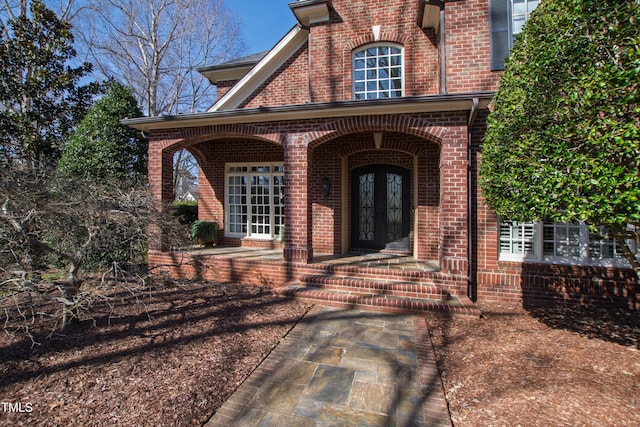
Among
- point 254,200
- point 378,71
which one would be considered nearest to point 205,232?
point 254,200

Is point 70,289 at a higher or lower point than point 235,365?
higher

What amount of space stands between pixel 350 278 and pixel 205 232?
5053 millimetres

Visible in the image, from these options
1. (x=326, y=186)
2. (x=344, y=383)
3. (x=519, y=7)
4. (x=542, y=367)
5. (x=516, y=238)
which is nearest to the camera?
(x=344, y=383)

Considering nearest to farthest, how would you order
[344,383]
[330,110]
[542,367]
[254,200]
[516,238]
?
[344,383], [542,367], [516,238], [330,110], [254,200]

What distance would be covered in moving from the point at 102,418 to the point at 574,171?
16.5 feet

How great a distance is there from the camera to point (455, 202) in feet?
18.0

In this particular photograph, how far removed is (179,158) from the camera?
19.0 m

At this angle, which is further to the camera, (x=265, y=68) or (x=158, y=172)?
(x=265, y=68)

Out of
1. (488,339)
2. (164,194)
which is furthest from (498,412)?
(164,194)

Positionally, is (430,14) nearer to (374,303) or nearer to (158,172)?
(374,303)

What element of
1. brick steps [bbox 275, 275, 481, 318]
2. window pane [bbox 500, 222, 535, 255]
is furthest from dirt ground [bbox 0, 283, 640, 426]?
window pane [bbox 500, 222, 535, 255]

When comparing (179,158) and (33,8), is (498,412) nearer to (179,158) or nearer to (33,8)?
(33,8)

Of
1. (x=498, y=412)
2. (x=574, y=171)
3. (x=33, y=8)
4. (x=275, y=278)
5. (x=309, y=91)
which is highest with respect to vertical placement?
(x=33, y=8)

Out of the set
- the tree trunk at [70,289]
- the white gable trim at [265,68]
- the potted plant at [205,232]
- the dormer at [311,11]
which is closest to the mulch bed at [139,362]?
the tree trunk at [70,289]
